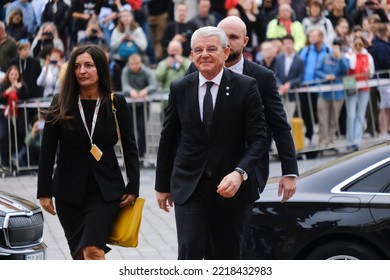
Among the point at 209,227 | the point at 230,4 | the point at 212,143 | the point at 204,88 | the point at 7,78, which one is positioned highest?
the point at 204,88

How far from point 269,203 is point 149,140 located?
9575 mm

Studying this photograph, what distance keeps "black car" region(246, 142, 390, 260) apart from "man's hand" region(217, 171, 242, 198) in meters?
1.37

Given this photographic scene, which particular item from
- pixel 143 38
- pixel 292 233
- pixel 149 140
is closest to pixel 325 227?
pixel 292 233

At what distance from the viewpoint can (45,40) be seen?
58.6 ft

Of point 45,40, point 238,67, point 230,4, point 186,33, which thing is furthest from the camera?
point 230,4

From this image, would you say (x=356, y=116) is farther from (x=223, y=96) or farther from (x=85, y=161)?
(x=223, y=96)

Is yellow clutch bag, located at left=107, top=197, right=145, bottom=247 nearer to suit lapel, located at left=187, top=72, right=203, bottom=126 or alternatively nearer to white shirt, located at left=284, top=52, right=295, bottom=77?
suit lapel, located at left=187, top=72, right=203, bottom=126

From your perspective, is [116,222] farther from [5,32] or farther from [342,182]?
[5,32]

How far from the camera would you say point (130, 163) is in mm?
7496

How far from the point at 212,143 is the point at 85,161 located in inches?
35.6

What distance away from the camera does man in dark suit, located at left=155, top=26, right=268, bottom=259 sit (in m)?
6.94

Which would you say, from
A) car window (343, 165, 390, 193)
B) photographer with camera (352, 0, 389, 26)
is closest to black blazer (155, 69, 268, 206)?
car window (343, 165, 390, 193)

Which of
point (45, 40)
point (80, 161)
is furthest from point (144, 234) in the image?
point (45, 40)

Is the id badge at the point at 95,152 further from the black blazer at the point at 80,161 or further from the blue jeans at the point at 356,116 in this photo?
the blue jeans at the point at 356,116
